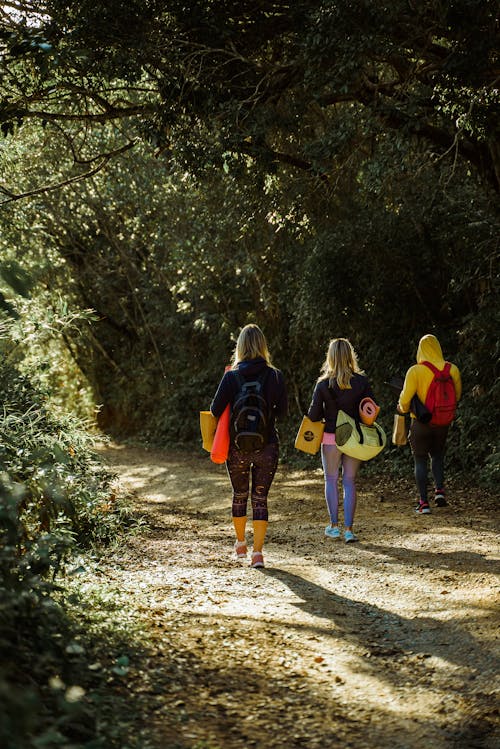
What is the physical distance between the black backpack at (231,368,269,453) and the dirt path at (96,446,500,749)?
1172 mm

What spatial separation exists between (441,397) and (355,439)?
206 cm

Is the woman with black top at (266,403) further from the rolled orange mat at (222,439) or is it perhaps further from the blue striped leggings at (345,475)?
the blue striped leggings at (345,475)

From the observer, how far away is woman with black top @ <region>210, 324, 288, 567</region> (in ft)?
26.1

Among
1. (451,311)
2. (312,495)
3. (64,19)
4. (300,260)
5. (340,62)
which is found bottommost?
(312,495)

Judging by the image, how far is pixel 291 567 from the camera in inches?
316

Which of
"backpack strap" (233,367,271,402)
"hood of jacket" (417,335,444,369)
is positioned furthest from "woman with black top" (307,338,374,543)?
"hood of jacket" (417,335,444,369)

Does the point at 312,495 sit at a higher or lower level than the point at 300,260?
lower

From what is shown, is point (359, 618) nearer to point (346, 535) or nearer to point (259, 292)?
point (346, 535)

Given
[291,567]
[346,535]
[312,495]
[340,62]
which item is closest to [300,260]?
[312,495]

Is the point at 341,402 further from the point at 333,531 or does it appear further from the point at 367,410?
the point at 333,531

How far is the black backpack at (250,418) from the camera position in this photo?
7836 millimetres

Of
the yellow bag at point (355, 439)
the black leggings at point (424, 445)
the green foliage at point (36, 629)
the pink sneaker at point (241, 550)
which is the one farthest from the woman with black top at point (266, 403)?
the black leggings at point (424, 445)

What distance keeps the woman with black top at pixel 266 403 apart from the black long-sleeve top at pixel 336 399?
125 centimetres

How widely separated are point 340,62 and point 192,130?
2371mm
